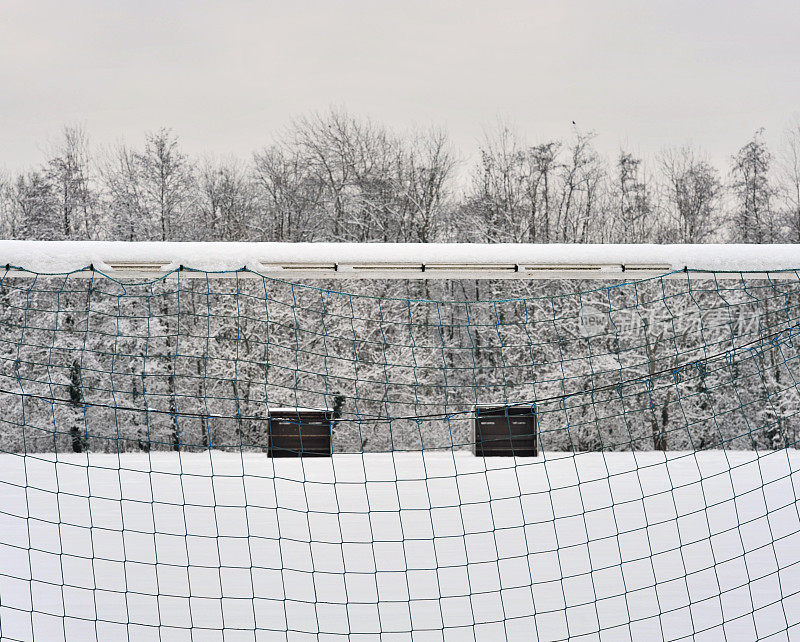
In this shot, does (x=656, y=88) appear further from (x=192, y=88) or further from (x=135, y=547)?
(x=135, y=547)

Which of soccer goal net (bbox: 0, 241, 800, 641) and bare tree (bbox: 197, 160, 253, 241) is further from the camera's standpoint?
bare tree (bbox: 197, 160, 253, 241)

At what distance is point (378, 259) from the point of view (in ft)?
11.8

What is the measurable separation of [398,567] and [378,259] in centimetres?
Answer: 246

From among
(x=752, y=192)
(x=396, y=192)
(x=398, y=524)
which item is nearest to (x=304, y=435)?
(x=398, y=524)

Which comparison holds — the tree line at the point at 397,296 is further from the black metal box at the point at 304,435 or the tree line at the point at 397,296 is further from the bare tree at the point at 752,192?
the black metal box at the point at 304,435

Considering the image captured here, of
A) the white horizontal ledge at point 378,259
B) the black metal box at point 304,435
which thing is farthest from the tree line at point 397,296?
the white horizontal ledge at point 378,259

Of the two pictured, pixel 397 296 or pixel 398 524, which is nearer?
pixel 398 524

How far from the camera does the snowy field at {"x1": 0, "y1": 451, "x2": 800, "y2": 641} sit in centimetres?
383

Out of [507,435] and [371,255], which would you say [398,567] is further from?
[507,435]

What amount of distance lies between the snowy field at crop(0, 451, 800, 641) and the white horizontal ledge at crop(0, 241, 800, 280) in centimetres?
106

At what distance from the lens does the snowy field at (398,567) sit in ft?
12.6

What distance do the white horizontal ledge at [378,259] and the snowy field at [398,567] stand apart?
1.06 m

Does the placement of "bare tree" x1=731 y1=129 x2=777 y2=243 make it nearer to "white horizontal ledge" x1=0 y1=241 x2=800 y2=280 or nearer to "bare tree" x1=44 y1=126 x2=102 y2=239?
"white horizontal ledge" x1=0 y1=241 x2=800 y2=280

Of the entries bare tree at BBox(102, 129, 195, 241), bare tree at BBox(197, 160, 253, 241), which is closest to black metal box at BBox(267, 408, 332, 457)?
bare tree at BBox(197, 160, 253, 241)
